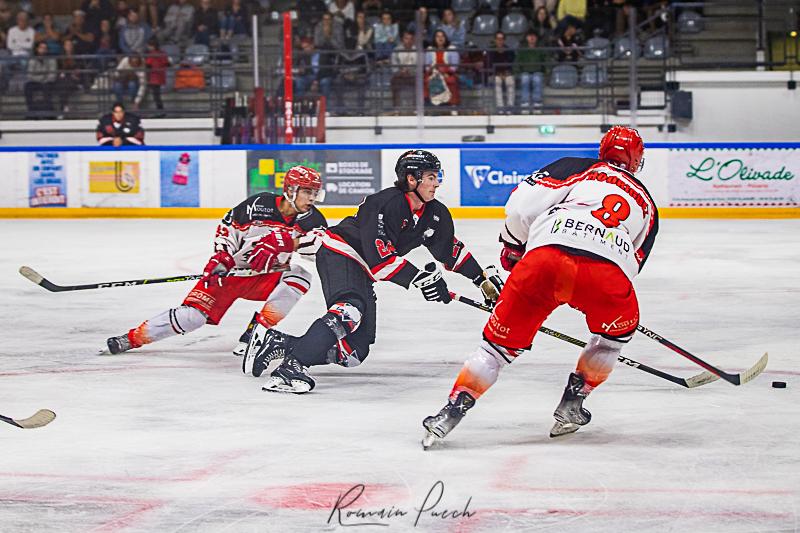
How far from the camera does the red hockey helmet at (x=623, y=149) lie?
4.56 m

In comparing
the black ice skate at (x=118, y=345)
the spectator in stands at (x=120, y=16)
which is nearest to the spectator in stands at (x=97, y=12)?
the spectator in stands at (x=120, y=16)

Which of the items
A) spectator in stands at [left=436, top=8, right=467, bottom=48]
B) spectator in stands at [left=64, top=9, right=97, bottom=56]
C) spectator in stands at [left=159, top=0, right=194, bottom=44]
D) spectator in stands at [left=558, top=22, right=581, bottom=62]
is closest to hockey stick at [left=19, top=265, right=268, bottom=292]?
spectator in stands at [left=558, top=22, right=581, bottom=62]

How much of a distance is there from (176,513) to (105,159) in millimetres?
12019

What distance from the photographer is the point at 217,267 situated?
6379 mm

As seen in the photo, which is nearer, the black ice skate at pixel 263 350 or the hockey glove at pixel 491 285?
the hockey glove at pixel 491 285

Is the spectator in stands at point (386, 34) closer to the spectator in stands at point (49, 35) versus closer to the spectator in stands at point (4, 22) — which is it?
the spectator in stands at point (49, 35)

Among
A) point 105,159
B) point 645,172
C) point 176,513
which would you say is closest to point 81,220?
point 105,159

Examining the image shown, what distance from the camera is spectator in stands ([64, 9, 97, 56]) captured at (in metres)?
18.1

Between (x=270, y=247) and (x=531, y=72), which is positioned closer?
(x=270, y=247)

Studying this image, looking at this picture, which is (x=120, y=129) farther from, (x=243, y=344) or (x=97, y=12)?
(x=243, y=344)

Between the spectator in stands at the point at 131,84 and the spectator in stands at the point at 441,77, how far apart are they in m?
4.09

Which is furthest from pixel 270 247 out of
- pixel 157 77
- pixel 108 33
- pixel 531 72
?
pixel 108 33

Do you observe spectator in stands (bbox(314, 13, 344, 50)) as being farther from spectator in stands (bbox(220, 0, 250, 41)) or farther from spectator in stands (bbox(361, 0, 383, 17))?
spectator in stands (bbox(220, 0, 250, 41))

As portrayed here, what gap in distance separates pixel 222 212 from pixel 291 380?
949 centimetres
